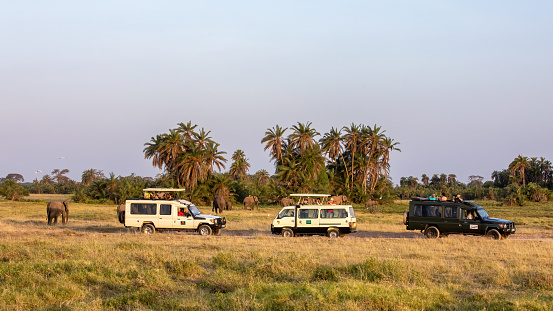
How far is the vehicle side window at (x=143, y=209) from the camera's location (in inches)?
984

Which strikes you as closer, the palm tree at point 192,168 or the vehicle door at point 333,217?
the vehicle door at point 333,217

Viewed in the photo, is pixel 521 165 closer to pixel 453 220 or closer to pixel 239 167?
pixel 239 167

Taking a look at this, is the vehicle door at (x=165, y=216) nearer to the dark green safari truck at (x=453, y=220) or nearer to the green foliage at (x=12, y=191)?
the dark green safari truck at (x=453, y=220)

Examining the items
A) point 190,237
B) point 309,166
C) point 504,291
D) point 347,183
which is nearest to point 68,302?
point 504,291

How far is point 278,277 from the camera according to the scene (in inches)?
522

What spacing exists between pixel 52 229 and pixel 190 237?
8.32 meters

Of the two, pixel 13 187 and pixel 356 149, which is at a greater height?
pixel 356 149

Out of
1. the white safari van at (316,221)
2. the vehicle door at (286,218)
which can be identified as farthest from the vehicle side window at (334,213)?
the vehicle door at (286,218)

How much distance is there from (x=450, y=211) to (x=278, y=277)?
1244 cm

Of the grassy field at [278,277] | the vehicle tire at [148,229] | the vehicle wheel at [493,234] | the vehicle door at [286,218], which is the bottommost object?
the grassy field at [278,277]

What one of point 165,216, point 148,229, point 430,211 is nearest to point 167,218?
point 165,216

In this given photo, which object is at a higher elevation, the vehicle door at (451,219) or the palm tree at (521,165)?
the palm tree at (521,165)

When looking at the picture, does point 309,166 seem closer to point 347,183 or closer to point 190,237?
point 347,183

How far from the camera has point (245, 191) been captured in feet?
237
